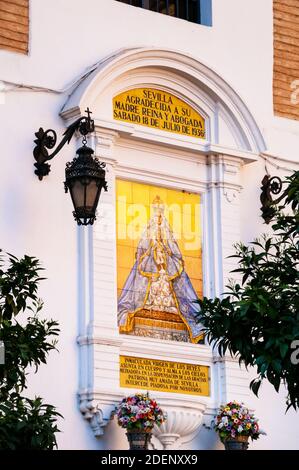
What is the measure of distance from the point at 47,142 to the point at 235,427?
377 cm

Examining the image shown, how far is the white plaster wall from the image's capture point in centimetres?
1742

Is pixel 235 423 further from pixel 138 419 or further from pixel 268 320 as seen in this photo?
pixel 268 320

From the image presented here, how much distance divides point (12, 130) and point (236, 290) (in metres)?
4.36

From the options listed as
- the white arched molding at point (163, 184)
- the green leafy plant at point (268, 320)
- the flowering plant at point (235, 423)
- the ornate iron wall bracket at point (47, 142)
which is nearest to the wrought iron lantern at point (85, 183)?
the ornate iron wall bracket at point (47, 142)

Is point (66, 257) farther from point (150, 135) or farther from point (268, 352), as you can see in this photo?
point (268, 352)

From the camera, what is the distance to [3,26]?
1783cm

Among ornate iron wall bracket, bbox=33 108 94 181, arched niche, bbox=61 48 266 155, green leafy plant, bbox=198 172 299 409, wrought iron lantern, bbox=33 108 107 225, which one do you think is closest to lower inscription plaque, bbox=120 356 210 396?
wrought iron lantern, bbox=33 108 107 225

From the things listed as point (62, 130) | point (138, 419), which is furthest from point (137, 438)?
point (62, 130)

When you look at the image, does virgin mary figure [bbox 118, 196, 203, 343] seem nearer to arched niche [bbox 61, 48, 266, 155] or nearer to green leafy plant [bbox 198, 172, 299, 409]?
arched niche [bbox 61, 48, 266, 155]

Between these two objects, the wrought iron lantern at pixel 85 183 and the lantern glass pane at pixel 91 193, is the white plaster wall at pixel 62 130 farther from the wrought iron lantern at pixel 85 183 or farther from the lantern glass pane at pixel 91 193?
the lantern glass pane at pixel 91 193

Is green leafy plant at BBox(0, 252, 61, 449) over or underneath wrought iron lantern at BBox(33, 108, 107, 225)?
underneath

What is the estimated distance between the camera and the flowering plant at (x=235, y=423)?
1792 cm

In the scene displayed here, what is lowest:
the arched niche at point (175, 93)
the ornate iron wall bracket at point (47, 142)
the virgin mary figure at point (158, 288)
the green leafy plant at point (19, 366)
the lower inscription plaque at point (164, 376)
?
the green leafy plant at point (19, 366)

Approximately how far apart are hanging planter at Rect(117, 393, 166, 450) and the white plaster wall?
1.26 ft
